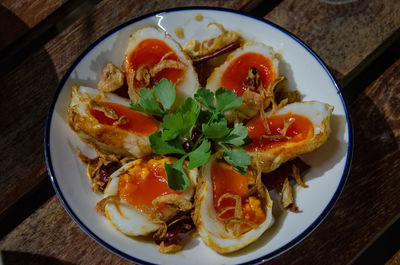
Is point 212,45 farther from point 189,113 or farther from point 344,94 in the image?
point 344,94

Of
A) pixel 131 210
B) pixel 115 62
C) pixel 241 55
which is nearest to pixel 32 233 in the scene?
pixel 131 210

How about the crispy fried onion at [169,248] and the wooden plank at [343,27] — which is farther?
the wooden plank at [343,27]

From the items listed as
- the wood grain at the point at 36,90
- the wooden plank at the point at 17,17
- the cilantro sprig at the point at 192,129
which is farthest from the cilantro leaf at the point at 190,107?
the wooden plank at the point at 17,17

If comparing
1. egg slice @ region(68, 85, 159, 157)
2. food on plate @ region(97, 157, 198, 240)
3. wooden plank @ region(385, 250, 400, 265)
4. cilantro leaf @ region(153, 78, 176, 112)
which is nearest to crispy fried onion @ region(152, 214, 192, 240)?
food on plate @ region(97, 157, 198, 240)

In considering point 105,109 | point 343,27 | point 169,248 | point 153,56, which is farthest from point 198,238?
point 343,27

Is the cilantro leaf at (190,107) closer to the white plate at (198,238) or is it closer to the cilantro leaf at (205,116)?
the cilantro leaf at (205,116)

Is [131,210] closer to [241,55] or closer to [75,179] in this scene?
[75,179]

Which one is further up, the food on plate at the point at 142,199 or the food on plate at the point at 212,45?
the food on plate at the point at 212,45
